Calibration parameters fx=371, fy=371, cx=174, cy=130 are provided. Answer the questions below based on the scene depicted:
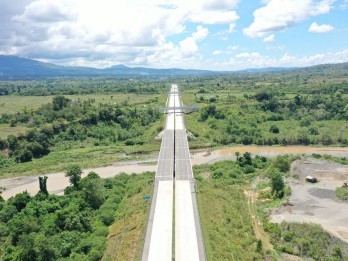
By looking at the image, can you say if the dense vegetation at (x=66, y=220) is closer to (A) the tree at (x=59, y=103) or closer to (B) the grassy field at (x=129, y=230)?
(B) the grassy field at (x=129, y=230)

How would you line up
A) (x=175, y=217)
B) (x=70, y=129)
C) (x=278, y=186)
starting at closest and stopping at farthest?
(x=175, y=217), (x=278, y=186), (x=70, y=129)

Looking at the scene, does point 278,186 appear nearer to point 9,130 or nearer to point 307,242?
point 307,242

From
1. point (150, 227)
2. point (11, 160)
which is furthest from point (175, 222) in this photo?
point (11, 160)

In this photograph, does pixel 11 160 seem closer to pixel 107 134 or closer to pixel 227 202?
pixel 107 134

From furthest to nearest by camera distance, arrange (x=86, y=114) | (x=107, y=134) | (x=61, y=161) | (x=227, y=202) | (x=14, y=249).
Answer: (x=86, y=114) → (x=107, y=134) → (x=61, y=161) → (x=227, y=202) → (x=14, y=249)

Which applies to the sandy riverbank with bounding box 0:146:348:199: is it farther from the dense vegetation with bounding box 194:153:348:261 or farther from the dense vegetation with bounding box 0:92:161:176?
the dense vegetation with bounding box 194:153:348:261

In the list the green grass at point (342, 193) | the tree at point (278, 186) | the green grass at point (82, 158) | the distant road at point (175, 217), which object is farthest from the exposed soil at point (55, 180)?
the green grass at point (342, 193)

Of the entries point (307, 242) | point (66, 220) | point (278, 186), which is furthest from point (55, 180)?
point (307, 242)
